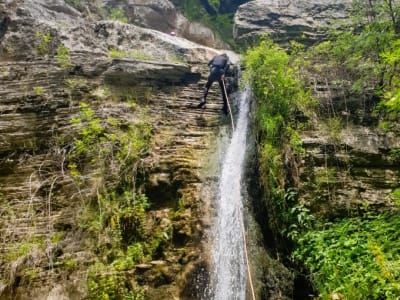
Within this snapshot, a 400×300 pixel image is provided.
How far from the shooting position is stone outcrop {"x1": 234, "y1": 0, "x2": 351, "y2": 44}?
1054 cm

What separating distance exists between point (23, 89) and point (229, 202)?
5239 mm

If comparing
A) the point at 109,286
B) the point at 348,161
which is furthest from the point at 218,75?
the point at 109,286

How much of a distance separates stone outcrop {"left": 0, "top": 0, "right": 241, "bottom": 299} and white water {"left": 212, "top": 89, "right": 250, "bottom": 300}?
0.89 ft

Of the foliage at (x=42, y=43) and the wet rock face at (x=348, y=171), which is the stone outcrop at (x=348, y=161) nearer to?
the wet rock face at (x=348, y=171)

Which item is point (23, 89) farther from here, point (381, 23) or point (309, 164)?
point (381, 23)

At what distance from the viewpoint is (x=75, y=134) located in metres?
6.93

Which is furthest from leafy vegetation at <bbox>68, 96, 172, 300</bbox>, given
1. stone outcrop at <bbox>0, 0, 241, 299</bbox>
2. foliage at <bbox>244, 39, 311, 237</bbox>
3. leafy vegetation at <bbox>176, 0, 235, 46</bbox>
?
leafy vegetation at <bbox>176, 0, 235, 46</bbox>

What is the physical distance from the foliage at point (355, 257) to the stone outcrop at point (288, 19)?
6.95 metres

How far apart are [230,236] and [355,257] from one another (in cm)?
192

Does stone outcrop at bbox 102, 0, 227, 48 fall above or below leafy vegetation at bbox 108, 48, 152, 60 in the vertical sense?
above

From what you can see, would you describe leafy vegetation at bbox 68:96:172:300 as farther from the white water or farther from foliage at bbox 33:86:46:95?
foliage at bbox 33:86:46:95

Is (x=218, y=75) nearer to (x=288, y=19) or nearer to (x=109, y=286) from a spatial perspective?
(x=288, y=19)

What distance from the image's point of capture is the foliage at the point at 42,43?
338 inches

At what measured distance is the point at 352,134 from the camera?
20.8 feet
